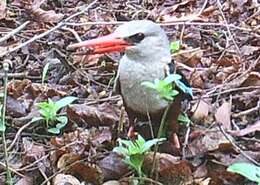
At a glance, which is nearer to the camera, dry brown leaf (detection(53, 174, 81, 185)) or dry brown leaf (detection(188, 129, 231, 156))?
dry brown leaf (detection(53, 174, 81, 185))

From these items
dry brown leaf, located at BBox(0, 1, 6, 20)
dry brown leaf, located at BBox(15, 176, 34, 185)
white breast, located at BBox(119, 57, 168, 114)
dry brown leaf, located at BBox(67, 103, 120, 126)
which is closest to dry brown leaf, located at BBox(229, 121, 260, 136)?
white breast, located at BBox(119, 57, 168, 114)

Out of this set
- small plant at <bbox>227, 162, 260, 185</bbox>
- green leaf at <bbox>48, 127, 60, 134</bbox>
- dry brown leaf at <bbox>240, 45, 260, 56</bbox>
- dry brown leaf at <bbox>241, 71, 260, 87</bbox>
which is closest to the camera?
small plant at <bbox>227, 162, 260, 185</bbox>

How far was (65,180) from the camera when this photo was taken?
228cm

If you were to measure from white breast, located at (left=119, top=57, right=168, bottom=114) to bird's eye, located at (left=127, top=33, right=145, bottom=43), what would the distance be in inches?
2.9

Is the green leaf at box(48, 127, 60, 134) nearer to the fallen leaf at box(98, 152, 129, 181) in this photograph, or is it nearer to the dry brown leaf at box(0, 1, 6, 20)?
the fallen leaf at box(98, 152, 129, 181)

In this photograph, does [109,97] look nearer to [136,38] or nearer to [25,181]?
[136,38]

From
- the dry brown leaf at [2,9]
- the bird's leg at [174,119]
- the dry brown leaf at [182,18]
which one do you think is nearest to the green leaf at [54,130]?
the bird's leg at [174,119]

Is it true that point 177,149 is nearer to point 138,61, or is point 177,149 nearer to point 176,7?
point 138,61

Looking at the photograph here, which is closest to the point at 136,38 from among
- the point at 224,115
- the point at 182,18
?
the point at 224,115

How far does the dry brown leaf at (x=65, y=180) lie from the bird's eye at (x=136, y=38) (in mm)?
510

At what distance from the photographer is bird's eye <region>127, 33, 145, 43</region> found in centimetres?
Answer: 245

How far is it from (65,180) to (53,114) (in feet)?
1.28

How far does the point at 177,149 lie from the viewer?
2512 mm

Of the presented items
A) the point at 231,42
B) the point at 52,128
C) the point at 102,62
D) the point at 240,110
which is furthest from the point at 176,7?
the point at 52,128
